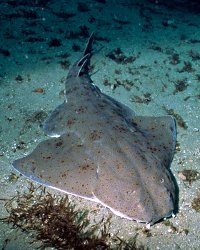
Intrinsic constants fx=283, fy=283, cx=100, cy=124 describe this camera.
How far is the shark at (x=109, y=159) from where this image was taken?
372 cm

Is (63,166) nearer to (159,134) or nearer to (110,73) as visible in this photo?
(159,134)

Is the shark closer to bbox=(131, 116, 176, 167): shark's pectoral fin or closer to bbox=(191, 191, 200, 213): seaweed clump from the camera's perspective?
bbox=(131, 116, 176, 167): shark's pectoral fin

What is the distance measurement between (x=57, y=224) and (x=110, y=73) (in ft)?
14.9

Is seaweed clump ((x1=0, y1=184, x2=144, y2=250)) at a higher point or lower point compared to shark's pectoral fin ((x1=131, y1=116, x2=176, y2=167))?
lower

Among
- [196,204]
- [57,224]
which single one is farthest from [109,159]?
[196,204]

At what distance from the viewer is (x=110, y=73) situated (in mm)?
7477

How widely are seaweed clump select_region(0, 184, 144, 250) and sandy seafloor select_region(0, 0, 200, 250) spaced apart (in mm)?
150

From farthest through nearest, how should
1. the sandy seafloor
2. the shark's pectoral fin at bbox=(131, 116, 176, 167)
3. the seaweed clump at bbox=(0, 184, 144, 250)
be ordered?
the shark's pectoral fin at bbox=(131, 116, 176, 167), the sandy seafloor, the seaweed clump at bbox=(0, 184, 144, 250)

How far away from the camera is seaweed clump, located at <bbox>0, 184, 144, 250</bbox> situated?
3877 mm

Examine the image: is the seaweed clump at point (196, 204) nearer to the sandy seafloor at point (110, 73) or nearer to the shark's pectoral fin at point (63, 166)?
the sandy seafloor at point (110, 73)

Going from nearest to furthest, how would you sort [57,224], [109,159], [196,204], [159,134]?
[57,224] < [109,159] < [196,204] < [159,134]

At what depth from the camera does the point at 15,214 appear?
4148 millimetres

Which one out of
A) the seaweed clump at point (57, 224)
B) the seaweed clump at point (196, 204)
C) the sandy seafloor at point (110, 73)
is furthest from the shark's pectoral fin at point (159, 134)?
the seaweed clump at point (57, 224)

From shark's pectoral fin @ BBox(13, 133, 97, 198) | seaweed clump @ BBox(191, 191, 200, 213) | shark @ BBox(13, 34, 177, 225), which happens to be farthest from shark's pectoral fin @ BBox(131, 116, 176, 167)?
shark's pectoral fin @ BBox(13, 133, 97, 198)
